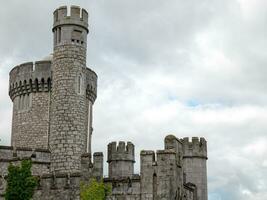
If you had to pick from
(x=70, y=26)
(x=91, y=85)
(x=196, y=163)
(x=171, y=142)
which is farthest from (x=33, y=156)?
(x=196, y=163)

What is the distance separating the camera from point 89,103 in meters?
42.7

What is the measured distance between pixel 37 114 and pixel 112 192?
12.3m

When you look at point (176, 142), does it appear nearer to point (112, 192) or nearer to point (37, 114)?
point (112, 192)

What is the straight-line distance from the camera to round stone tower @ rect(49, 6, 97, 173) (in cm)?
3559

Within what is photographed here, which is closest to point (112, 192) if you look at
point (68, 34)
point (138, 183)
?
point (138, 183)

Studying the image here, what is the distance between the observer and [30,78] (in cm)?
4125

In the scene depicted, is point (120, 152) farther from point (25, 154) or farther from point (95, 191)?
point (95, 191)

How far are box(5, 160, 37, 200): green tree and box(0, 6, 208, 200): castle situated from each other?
4.07 ft

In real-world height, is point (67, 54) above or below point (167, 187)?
above

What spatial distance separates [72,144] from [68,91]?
3.43 metres

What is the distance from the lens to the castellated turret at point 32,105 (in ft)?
131

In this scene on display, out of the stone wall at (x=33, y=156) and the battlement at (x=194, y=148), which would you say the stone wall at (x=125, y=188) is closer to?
the stone wall at (x=33, y=156)

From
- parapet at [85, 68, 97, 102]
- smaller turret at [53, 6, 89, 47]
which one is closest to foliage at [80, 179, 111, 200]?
smaller turret at [53, 6, 89, 47]

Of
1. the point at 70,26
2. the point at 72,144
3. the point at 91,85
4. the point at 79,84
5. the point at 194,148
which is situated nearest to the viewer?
the point at 72,144
